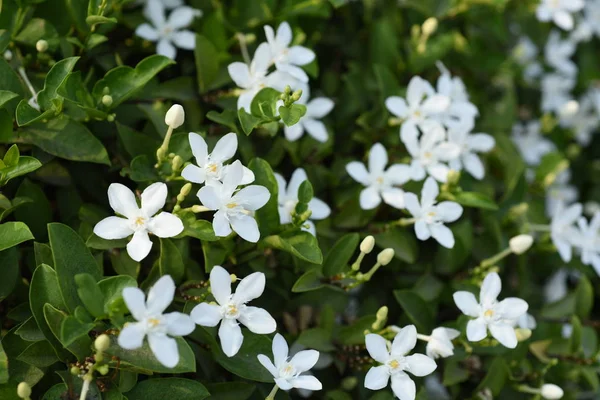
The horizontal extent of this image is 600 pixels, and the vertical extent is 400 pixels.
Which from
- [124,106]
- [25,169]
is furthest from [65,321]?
[124,106]

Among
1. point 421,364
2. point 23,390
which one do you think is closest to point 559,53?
point 421,364

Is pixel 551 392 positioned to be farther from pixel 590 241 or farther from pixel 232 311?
pixel 232 311

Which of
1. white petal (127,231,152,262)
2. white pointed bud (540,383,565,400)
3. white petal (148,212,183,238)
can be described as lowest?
white pointed bud (540,383,565,400)

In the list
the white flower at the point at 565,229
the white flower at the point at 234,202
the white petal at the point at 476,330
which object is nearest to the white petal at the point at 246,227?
the white flower at the point at 234,202

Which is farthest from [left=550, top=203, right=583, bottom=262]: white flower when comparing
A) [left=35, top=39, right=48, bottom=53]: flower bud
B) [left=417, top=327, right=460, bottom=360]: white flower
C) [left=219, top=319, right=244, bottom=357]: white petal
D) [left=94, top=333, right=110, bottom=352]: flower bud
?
[left=35, top=39, right=48, bottom=53]: flower bud

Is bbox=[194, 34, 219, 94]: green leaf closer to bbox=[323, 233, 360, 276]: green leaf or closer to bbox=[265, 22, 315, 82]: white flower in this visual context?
bbox=[265, 22, 315, 82]: white flower

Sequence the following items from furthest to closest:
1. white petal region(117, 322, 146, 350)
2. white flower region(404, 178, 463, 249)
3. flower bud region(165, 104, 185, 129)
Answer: white flower region(404, 178, 463, 249) < flower bud region(165, 104, 185, 129) < white petal region(117, 322, 146, 350)
